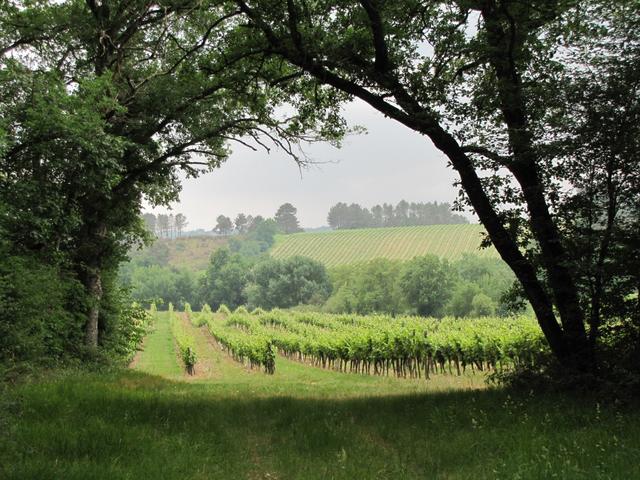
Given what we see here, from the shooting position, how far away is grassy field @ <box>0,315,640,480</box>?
17.2ft

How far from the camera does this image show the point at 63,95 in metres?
13.1

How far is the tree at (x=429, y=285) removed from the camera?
84625mm

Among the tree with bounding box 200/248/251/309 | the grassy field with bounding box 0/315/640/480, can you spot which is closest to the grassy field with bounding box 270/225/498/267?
the tree with bounding box 200/248/251/309

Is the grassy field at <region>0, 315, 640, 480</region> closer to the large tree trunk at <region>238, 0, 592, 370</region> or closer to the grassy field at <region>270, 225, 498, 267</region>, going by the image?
the large tree trunk at <region>238, 0, 592, 370</region>

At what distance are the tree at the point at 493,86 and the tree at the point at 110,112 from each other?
1.46m

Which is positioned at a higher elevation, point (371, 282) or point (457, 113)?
point (457, 113)

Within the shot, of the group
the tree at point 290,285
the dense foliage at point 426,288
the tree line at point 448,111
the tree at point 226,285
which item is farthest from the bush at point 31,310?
the tree at point 226,285

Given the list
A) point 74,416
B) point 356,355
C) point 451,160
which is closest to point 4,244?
point 74,416

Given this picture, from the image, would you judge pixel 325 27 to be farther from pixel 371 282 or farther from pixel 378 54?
pixel 371 282

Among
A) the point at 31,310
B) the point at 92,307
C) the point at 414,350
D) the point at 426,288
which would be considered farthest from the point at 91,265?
the point at 426,288

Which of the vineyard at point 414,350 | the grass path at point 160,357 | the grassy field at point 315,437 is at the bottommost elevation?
the grass path at point 160,357

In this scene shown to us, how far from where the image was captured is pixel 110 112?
1627 centimetres

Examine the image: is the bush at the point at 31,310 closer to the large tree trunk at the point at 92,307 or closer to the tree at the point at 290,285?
the large tree trunk at the point at 92,307

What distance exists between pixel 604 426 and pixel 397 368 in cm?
2533
